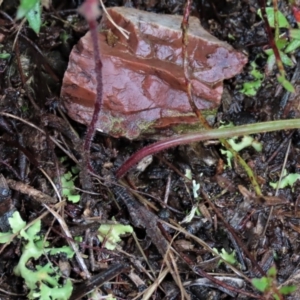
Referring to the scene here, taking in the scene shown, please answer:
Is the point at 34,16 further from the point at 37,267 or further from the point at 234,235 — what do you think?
the point at 234,235

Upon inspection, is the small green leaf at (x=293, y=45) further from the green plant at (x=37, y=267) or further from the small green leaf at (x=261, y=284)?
the green plant at (x=37, y=267)

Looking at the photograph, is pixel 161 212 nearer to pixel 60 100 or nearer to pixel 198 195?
pixel 198 195

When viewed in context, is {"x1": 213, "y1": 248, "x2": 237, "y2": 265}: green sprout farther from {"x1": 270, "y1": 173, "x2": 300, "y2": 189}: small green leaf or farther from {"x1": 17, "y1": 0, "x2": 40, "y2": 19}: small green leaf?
{"x1": 17, "y1": 0, "x2": 40, "y2": 19}: small green leaf

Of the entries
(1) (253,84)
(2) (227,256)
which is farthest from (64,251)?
(1) (253,84)

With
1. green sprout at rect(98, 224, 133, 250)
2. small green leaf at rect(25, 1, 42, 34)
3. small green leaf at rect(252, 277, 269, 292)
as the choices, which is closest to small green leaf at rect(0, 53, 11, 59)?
small green leaf at rect(25, 1, 42, 34)

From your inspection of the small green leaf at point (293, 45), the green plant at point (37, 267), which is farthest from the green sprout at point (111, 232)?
the small green leaf at point (293, 45)
